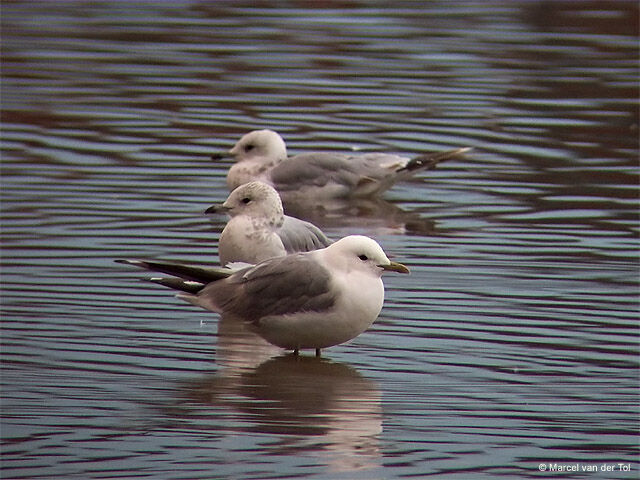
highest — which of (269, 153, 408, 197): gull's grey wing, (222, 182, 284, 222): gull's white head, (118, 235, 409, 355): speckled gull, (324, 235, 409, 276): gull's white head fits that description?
(269, 153, 408, 197): gull's grey wing

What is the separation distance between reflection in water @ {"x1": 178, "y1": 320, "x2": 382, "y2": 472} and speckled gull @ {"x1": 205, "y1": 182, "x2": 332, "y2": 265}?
0.69 metres

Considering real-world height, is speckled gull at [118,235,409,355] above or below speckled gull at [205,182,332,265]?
below

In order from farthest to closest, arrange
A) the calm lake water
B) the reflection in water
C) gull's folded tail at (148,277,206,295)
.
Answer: gull's folded tail at (148,277,206,295), the calm lake water, the reflection in water

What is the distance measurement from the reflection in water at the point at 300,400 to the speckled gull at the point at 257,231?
0.69m

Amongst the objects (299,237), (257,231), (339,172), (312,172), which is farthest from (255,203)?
(339,172)

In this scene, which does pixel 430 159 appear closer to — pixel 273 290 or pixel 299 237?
pixel 299 237

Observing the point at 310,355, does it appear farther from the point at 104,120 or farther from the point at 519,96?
the point at 519,96

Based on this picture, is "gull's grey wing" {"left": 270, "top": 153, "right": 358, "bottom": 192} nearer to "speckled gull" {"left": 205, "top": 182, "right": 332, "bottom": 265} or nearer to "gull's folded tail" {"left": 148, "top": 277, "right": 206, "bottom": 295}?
"speckled gull" {"left": 205, "top": 182, "right": 332, "bottom": 265}

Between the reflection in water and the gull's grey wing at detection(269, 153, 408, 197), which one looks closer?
the reflection in water

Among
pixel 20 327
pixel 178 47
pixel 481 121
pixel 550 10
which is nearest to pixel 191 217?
pixel 20 327

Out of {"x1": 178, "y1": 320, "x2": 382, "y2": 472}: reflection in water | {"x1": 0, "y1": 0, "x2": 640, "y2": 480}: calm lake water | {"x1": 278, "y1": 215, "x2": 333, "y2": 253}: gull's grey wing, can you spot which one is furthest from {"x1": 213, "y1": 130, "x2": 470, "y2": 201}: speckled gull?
{"x1": 178, "y1": 320, "x2": 382, "y2": 472}: reflection in water

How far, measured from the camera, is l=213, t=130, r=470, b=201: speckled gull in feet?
39.8

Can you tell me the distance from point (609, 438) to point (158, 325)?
2766 mm

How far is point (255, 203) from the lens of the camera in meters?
9.23
